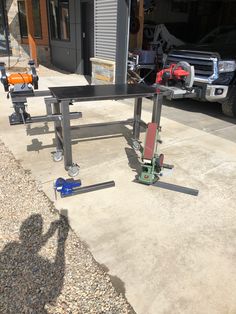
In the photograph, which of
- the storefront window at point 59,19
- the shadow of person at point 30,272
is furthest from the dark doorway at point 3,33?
the shadow of person at point 30,272

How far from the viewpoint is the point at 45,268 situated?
7.57ft

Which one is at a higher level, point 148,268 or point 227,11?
point 227,11

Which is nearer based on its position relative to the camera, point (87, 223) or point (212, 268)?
point (212, 268)

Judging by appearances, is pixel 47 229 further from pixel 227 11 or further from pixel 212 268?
pixel 227 11

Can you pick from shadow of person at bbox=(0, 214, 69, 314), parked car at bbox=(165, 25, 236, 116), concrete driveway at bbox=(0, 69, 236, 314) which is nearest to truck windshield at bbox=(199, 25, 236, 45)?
parked car at bbox=(165, 25, 236, 116)

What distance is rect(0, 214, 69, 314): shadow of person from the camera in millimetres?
2027

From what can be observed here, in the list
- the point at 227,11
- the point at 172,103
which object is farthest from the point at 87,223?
the point at 227,11

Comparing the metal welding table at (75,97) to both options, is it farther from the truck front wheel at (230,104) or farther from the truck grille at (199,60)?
the truck front wheel at (230,104)

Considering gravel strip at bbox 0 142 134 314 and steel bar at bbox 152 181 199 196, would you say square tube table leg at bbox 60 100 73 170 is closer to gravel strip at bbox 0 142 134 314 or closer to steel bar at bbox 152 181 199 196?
gravel strip at bbox 0 142 134 314

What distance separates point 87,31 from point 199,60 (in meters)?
6.44

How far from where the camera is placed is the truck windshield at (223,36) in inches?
289

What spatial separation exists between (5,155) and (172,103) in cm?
511

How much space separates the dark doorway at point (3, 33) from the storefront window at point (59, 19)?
4.54 metres

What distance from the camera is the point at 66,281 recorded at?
220cm
